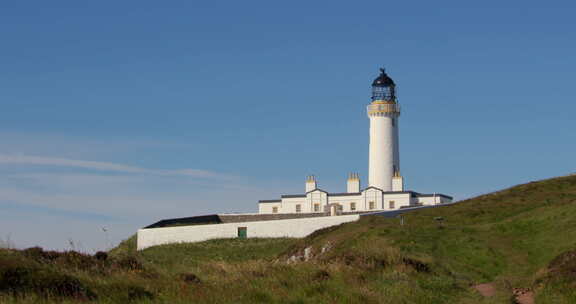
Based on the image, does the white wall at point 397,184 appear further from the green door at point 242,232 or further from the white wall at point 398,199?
the green door at point 242,232

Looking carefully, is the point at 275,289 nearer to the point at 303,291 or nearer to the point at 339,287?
the point at 303,291

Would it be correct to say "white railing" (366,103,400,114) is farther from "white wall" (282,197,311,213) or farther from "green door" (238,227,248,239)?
"green door" (238,227,248,239)

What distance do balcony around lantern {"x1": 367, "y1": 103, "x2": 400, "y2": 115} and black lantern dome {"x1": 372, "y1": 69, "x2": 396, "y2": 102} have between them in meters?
0.84

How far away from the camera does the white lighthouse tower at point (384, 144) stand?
86.9 m

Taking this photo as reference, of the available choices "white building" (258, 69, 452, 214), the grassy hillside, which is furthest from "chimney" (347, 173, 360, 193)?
the grassy hillside

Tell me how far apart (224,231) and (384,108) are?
2571 cm

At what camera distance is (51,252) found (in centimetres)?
2464

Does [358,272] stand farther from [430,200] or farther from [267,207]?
[267,207]

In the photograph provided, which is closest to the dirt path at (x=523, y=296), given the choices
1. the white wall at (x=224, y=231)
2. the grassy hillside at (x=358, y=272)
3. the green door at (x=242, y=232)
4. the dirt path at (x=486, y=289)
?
the grassy hillside at (x=358, y=272)

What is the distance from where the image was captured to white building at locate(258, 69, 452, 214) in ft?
270

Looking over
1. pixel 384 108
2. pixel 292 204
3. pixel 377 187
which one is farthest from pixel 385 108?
pixel 292 204

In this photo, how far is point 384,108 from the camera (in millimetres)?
88375

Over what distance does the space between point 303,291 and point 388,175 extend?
6770 centimetres

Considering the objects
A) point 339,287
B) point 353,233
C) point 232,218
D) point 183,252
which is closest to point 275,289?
point 339,287
